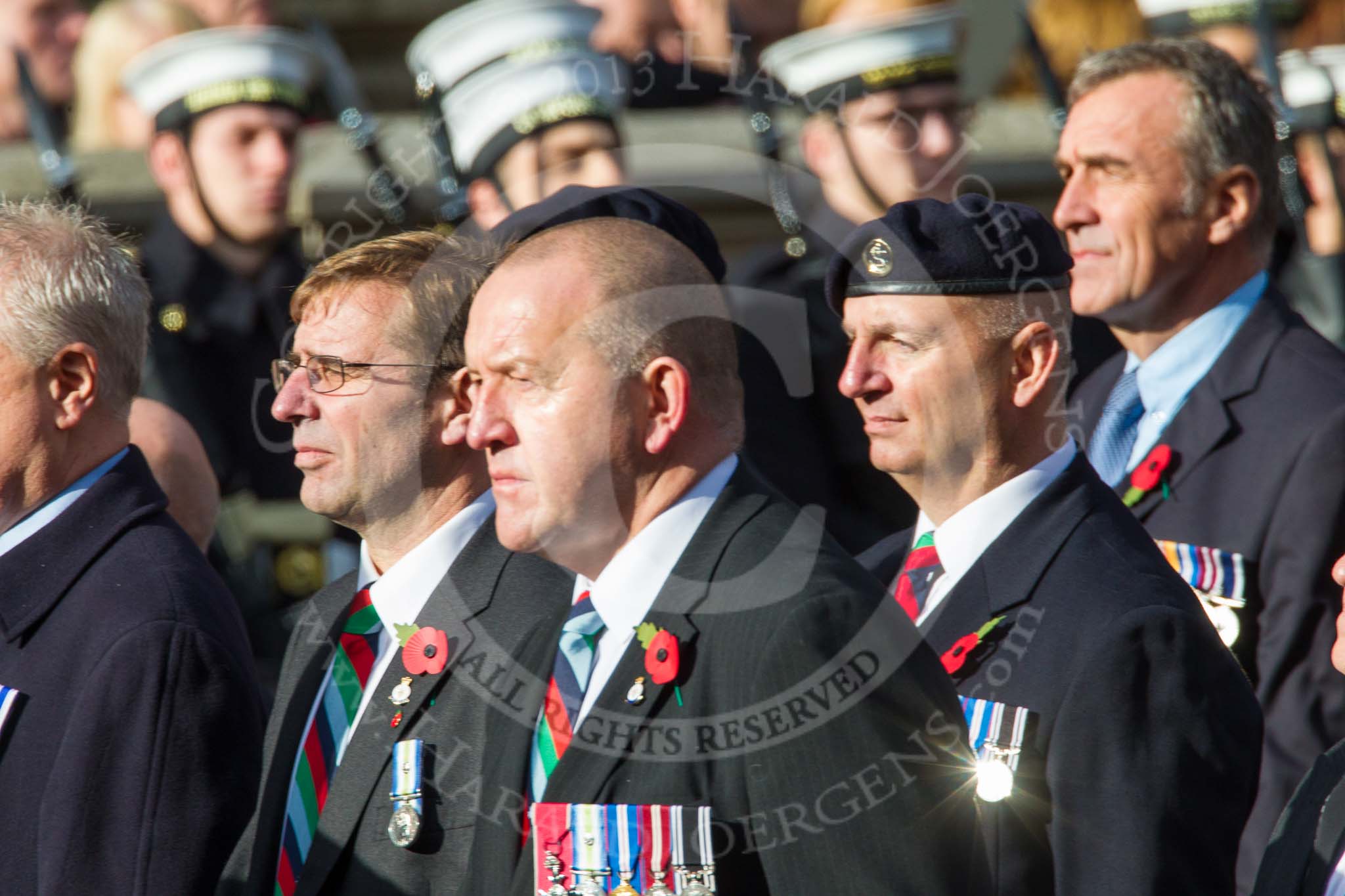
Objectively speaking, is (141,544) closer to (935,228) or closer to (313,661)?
(313,661)

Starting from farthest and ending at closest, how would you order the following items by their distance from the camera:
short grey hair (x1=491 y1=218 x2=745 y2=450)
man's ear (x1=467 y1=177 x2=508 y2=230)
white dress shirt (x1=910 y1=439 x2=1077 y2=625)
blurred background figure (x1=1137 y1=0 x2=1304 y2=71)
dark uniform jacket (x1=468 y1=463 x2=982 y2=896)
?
1. blurred background figure (x1=1137 y1=0 x2=1304 y2=71)
2. man's ear (x1=467 y1=177 x2=508 y2=230)
3. white dress shirt (x1=910 y1=439 x2=1077 y2=625)
4. short grey hair (x1=491 y1=218 x2=745 y2=450)
5. dark uniform jacket (x1=468 y1=463 x2=982 y2=896)

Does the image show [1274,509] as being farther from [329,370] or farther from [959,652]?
[329,370]

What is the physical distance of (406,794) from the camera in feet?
10.6

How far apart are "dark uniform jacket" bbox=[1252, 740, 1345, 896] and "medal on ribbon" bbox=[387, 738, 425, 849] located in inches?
51.1

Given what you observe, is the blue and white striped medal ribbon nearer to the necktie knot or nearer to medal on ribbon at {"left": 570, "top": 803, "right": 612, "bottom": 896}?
the necktie knot

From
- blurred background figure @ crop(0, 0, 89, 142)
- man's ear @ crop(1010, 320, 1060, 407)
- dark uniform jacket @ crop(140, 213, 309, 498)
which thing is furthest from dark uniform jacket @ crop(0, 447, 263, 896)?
blurred background figure @ crop(0, 0, 89, 142)

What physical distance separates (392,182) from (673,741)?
4.00m

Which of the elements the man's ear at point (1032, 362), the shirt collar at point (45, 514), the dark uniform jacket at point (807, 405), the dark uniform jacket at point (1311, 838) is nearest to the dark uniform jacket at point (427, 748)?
the shirt collar at point (45, 514)

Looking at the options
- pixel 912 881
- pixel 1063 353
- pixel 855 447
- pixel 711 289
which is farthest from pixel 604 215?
pixel 855 447

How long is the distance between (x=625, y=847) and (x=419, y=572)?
0.92 m

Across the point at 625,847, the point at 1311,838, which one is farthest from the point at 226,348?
the point at 1311,838

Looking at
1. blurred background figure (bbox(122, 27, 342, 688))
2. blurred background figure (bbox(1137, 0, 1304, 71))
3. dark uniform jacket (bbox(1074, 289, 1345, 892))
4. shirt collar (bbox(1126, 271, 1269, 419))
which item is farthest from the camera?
blurred background figure (bbox(1137, 0, 1304, 71))

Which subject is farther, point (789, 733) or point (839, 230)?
point (839, 230)

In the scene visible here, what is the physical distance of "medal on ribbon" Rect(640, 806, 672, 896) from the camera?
8.96ft
